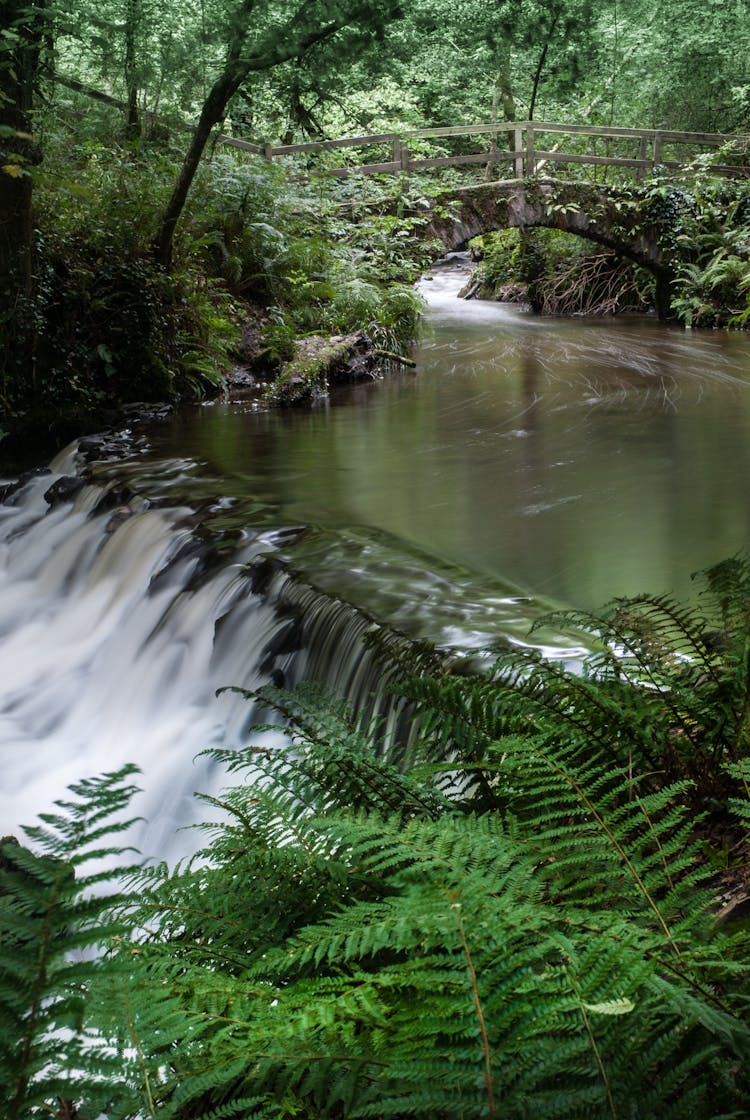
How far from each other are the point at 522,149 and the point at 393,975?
22.2 meters

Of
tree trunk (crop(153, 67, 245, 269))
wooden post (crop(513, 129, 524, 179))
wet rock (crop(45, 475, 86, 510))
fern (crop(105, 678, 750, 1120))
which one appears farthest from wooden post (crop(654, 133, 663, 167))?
fern (crop(105, 678, 750, 1120))

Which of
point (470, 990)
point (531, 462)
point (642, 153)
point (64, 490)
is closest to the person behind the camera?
point (470, 990)

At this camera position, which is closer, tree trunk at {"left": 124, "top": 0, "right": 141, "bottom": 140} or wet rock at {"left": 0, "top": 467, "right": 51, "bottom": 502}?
wet rock at {"left": 0, "top": 467, "right": 51, "bottom": 502}

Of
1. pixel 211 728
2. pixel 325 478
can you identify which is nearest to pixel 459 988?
pixel 211 728

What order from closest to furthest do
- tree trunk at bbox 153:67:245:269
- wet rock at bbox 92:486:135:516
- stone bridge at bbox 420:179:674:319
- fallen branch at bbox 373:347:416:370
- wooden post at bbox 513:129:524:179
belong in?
wet rock at bbox 92:486:135:516, tree trunk at bbox 153:67:245:269, fallen branch at bbox 373:347:416:370, stone bridge at bbox 420:179:674:319, wooden post at bbox 513:129:524:179

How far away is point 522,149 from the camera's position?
2122 cm

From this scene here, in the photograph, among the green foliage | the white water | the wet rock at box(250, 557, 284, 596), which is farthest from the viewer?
the wet rock at box(250, 557, 284, 596)

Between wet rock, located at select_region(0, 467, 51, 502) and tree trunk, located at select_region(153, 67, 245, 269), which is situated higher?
tree trunk, located at select_region(153, 67, 245, 269)

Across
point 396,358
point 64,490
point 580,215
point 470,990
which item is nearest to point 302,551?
point 64,490

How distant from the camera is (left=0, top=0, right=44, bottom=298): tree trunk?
8172mm

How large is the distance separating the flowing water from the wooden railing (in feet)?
29.4

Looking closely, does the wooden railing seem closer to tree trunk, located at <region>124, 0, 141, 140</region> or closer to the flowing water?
tree trunk, located at <region>124, 0, 141, 140</region>

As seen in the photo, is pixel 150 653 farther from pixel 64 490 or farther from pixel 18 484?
pixel 18 484

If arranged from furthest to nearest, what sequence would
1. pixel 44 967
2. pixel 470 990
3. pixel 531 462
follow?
pixel 531 462, pixel 470 990, pixel 44 967
